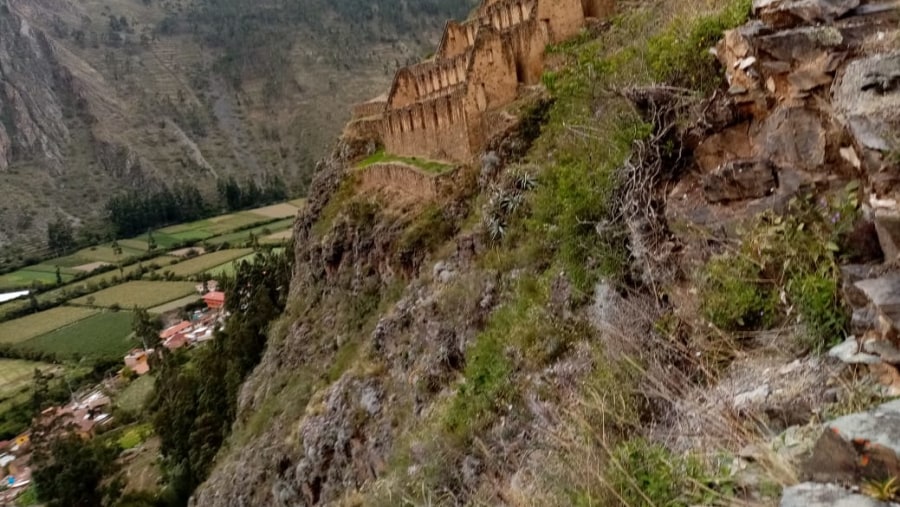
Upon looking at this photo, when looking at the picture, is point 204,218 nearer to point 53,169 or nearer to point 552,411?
point 53,169

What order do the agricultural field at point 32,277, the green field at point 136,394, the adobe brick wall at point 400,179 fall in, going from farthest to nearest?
1. the agricultural field at point 32,277
2. the green field at point 136,394
3. the adobe brick wall at point 400,179

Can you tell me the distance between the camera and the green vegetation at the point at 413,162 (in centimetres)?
1827

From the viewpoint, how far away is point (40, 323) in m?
66.7

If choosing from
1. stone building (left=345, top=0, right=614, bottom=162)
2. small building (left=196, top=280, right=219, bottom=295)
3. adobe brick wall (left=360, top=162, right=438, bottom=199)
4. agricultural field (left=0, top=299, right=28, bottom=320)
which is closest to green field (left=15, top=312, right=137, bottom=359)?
small building (left=196, top=280, right=219, bottom=295)

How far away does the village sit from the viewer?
41594 mm

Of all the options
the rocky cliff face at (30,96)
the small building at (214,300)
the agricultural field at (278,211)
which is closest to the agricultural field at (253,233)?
the agricultural field at (278,211)

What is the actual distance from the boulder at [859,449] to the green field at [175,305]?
67.8 metres

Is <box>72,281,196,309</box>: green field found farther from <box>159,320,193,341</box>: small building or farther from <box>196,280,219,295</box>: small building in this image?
<box>159,320,193,341</box>: small building

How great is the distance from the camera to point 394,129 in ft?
76.0

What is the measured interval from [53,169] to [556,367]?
133859 millimetres

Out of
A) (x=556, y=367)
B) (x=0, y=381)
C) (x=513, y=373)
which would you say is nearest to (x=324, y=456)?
(x=513, y=373)

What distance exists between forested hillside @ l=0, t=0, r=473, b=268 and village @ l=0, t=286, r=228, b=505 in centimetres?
5145

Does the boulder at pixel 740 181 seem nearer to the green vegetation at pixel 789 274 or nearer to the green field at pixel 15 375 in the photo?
the green vegetation at pixel 789 274

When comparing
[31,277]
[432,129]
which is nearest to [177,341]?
[31,277]
